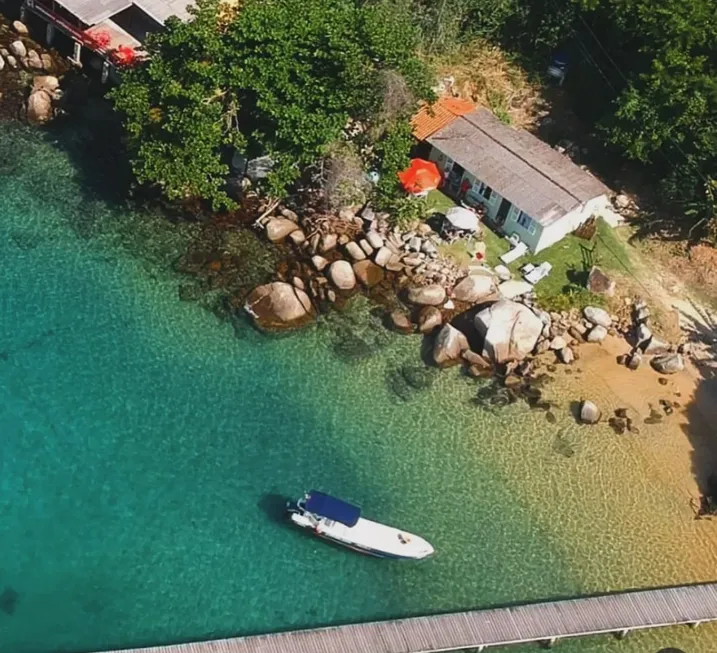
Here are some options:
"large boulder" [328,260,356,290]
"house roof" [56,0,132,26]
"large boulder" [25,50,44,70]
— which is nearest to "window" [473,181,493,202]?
"large boulder" [328,260,356,290]

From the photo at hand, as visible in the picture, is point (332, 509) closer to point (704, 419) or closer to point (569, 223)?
point (704, 419)

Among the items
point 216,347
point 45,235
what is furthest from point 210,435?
point 45,235

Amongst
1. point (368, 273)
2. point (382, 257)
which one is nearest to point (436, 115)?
→ point (382, 257)

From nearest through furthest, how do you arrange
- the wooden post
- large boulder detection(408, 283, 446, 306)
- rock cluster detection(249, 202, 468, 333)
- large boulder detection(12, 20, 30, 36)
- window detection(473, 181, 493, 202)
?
1. large boulder detection(408, 283, 446, 306)
2. rock cluster detection(249, 202, 468, 333)
3. window detection(473, 181, 493, 202)
4. the wooden post
5. large boulder detection(12, 20, 30, 36)

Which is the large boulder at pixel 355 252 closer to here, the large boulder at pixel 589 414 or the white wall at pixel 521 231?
the white wall at pixel 521 231

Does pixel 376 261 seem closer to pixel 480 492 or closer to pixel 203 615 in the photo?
pixel 480 492

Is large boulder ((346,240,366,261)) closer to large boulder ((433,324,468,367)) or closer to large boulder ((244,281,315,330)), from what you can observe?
large boulder ((244,281,315,330))
